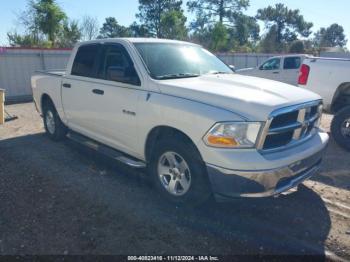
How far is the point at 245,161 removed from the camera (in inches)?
122

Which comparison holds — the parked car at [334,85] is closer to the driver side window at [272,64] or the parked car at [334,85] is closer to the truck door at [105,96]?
the truck door at [105,96]

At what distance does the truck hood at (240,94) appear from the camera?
3205 millimetres

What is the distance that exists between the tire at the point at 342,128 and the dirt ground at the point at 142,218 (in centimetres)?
114

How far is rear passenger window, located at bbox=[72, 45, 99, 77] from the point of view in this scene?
5.05m

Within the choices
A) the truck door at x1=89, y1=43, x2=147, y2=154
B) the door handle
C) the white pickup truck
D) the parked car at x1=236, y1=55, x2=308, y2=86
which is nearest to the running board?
the white pickup truck

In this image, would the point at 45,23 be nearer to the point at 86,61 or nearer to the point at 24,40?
the point at 24,40

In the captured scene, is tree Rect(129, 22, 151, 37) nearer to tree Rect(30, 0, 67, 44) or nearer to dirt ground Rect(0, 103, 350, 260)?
tree Rect(30, 0, 67, 44)

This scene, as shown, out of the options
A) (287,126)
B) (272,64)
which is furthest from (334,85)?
(272,64)

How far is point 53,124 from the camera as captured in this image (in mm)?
6566

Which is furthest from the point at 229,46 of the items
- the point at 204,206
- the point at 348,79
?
the point at 204,206

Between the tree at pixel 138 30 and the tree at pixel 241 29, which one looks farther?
the tree at pixel 241 29

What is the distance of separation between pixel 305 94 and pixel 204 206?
1791 millimetres

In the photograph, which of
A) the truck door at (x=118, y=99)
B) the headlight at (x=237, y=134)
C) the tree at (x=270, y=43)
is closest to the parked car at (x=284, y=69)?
the truck door at (x=118, y=99)

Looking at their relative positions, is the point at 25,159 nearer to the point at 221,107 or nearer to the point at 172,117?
the point at 172,117
